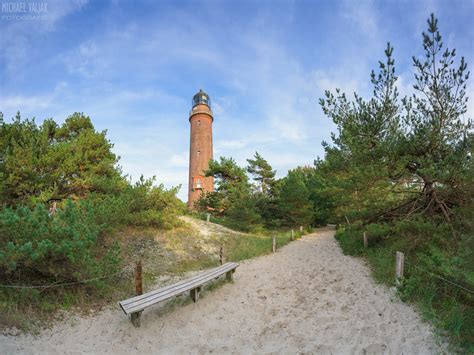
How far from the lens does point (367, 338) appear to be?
4152 mm

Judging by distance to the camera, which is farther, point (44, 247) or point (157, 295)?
point (157, 295)

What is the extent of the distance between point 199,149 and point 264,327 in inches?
860

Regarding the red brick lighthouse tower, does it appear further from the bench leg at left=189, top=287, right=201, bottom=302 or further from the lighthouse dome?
the bench leg at left=189, top=287, right=201, bottom=302

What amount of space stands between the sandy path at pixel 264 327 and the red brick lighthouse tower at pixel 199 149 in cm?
1863

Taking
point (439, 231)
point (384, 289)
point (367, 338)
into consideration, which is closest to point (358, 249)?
point (439, 231)

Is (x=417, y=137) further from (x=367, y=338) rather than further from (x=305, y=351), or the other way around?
(x=305, y=351)

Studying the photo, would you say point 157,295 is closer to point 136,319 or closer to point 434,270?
Answer: point 136,319

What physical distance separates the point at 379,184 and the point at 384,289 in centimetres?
294

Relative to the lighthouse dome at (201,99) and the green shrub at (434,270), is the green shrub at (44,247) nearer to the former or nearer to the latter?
the green shrub at (434,270)

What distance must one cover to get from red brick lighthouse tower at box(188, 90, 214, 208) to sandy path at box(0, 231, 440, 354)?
61.1ft

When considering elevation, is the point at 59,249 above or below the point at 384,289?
above

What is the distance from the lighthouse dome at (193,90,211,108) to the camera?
27.8 meters

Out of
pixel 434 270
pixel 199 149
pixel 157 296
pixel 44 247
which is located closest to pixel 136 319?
pixel 157 296

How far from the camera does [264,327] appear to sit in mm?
4984
